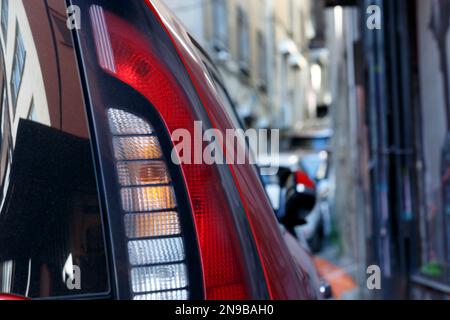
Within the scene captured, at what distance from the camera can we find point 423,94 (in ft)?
16.4

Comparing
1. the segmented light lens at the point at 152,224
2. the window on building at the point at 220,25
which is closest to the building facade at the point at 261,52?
the window on building at the point at 220,25

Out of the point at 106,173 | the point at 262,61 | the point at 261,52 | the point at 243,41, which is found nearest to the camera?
the point at 106,173

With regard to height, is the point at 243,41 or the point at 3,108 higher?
the point at 243,41

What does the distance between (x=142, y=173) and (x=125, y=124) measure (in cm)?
11

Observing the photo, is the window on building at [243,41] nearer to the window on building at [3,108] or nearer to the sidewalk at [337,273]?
the sidewalk at [337,273]

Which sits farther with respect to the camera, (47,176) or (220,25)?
(220,25)

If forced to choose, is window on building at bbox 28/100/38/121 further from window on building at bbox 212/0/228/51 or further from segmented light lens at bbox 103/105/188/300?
window on building at bbox 212/0/228/51

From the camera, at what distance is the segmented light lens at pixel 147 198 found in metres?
1.44

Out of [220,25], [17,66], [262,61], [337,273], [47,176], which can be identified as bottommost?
[337,273]

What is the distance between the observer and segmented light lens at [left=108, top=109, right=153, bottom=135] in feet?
4.78

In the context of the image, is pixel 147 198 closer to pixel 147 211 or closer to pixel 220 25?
pixel 147 211

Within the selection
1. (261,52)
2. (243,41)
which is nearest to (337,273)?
(243,41)

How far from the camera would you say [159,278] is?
1.45 meters
